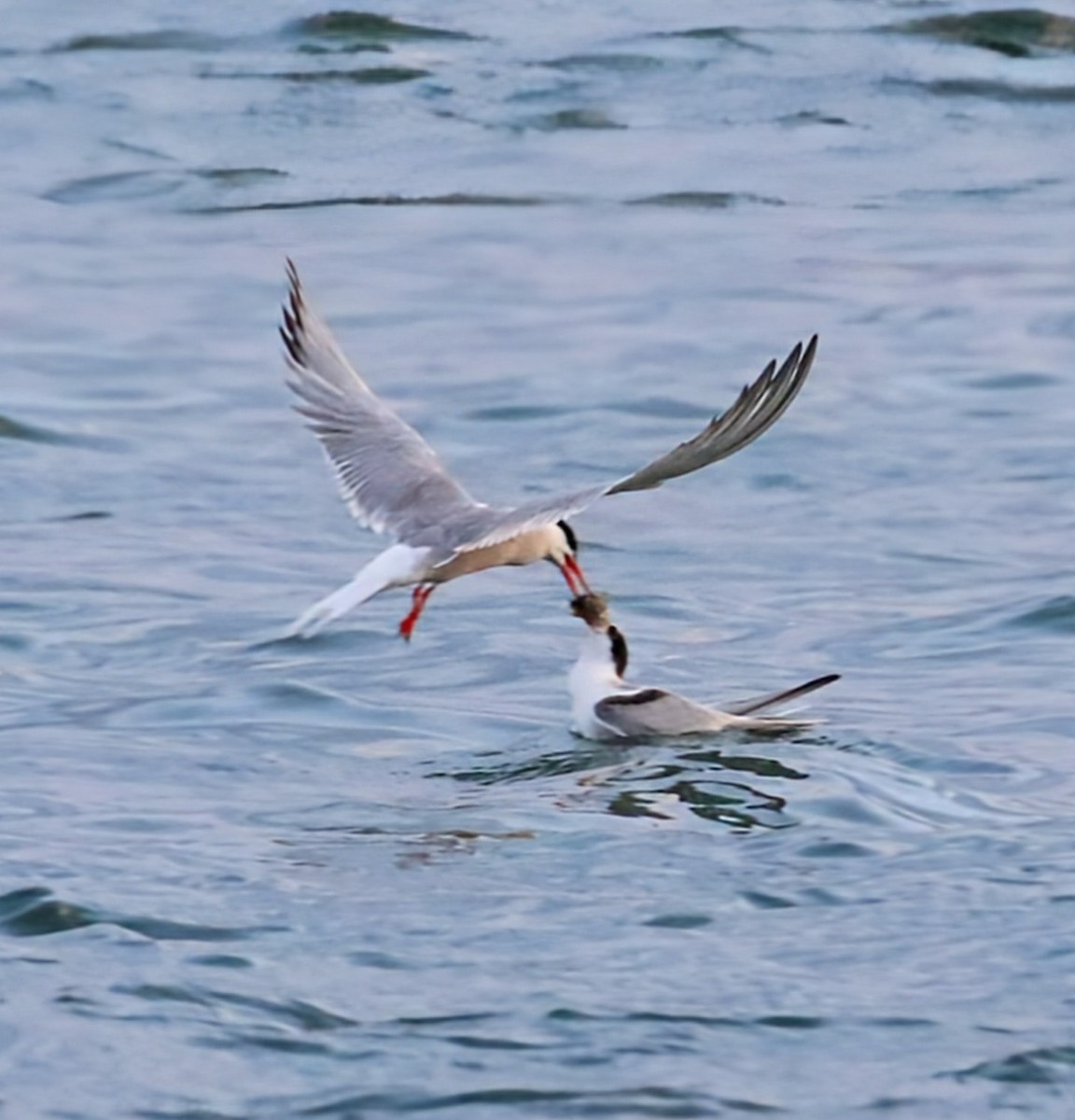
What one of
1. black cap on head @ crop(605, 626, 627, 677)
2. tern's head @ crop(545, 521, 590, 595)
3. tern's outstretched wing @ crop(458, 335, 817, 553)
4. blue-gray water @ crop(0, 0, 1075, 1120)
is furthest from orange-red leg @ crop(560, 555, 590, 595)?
tern's outstretched wing @ crop(458, 335, 817, 553)

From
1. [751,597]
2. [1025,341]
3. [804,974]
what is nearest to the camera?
[804,974]

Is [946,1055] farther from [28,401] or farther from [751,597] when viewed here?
[28,401]

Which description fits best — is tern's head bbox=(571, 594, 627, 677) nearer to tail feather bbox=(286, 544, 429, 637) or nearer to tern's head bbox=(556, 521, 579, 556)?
tern's head bbox=(556, 521, 579, 556)

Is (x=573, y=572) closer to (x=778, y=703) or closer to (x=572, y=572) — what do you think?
(x=572, y=572)

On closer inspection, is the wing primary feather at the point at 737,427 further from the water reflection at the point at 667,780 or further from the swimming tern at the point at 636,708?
the swimming tern at the point at 636,708

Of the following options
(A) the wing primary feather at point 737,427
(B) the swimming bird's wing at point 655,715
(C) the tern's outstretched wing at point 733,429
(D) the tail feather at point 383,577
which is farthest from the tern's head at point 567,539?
(A) the wing primary feather at point 737,427

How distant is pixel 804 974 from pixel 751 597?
14.5 feet

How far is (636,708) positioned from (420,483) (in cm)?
120

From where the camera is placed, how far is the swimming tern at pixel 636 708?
9078 millimetres

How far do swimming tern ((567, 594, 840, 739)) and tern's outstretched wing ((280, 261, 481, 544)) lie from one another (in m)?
0.60

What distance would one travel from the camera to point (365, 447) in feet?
33.3

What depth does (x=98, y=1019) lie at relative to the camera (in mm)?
6629

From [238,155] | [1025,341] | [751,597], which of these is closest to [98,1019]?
[751,597]

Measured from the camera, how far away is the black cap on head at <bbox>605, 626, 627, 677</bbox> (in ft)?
31.0
